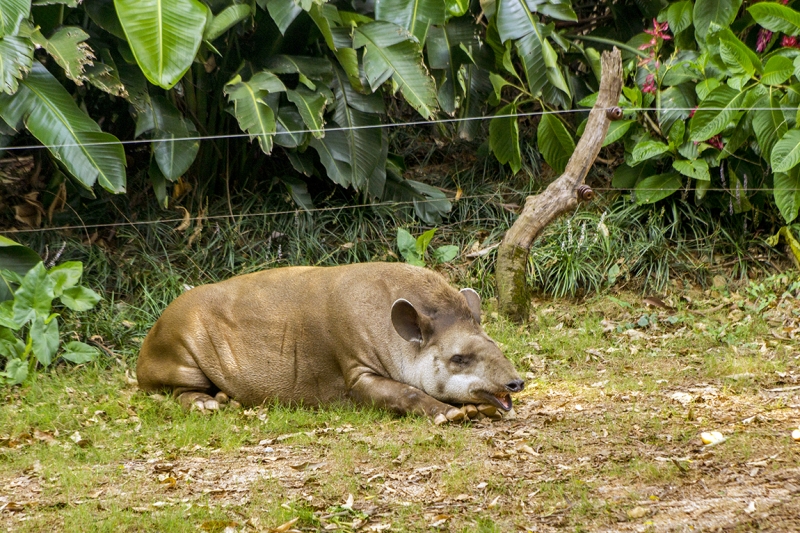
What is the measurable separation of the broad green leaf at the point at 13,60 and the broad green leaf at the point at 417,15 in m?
3.41

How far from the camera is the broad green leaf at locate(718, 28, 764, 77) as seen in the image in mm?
9008

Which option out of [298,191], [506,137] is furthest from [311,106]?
[506,137]

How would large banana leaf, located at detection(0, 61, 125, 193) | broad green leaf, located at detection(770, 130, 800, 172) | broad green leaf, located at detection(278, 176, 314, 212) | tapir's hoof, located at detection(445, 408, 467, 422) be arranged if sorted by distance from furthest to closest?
broad green leaf, located at detection(278, 176, 314, 212) < broad green leaf, located at detection(770, 130, 800, 172) < large banana leaf, located at detection(0, 61, 125, 193) < tapir's hoof, located at detection(445, 408, 467, 422)

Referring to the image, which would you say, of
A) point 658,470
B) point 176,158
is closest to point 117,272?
point 176,158

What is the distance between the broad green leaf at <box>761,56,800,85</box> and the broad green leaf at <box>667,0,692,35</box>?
1.27m

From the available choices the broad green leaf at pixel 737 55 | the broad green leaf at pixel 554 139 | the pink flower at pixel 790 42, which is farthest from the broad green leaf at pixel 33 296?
the pink flower at pixel 790 42

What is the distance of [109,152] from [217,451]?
133 inches

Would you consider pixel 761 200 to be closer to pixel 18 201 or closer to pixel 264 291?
pixel 264 291

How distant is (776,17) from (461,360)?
5.42 meters

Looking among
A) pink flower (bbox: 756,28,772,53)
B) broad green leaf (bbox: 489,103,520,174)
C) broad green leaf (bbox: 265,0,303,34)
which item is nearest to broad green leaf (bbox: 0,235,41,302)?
broad green leaf (bbox: 265,0,303,34)

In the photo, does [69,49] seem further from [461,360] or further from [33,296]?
[461,360]

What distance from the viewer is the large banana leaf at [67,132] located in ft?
25.9

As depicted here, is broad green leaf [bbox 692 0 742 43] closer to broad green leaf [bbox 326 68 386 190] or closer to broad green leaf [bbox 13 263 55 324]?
broad green leaf [bbox 326 68 386 190]

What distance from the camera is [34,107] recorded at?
796 cm
